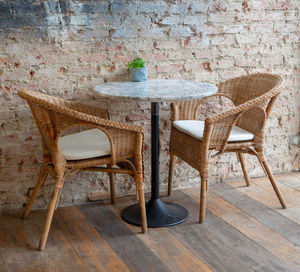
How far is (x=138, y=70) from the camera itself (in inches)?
116

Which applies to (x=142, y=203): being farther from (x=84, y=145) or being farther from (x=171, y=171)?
(x=171, y=171)

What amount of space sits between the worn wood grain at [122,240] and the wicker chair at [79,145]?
0.46 ft

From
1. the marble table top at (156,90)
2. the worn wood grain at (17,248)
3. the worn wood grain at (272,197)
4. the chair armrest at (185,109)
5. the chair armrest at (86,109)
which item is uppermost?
the marble table top at (156,90)

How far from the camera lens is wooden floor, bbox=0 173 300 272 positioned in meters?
2.33

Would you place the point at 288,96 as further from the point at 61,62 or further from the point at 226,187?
Answer: the point at 61,62

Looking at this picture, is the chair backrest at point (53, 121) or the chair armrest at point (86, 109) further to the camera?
the chair armrest at point (86, 109)

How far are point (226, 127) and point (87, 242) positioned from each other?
1057 mm

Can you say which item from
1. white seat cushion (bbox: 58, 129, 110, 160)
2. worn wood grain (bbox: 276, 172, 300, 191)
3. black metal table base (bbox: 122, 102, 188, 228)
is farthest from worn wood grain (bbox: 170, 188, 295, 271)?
worn wood grain (bbox: 276, 172, 300, 191)

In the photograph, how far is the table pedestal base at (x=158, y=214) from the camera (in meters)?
2.81

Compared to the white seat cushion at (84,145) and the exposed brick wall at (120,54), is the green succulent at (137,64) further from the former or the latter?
the white seat cushion at (84,145)

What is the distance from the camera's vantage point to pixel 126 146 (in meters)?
2.56

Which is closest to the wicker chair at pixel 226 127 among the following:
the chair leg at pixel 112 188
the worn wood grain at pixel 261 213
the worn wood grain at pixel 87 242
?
the worn wood grain at pixel 261 213

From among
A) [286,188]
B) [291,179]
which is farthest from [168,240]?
[291,179]

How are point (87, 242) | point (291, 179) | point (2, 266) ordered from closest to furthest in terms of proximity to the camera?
point (2, 266) → point (87, 242) → point (291, 179)
